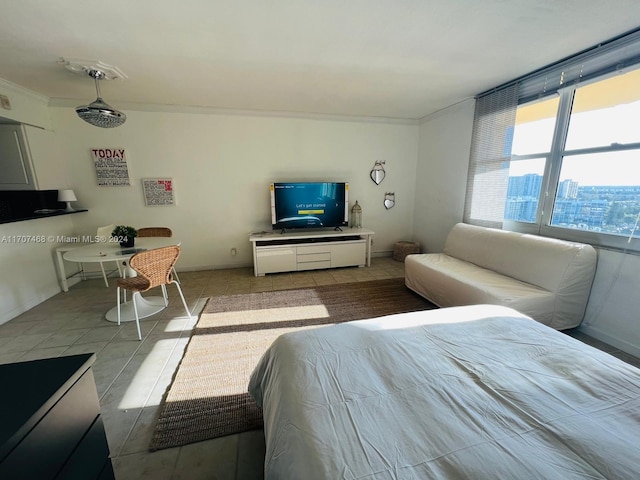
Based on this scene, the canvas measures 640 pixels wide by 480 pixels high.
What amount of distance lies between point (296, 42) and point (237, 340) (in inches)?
102

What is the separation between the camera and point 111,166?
3643 millimetres

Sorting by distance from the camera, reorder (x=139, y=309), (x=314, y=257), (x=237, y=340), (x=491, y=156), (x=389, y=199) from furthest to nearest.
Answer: (x=389, y=199) < (x=314, y=257) < (x=491, y=156) < (x=139, y=309) < (x=237, y=340)

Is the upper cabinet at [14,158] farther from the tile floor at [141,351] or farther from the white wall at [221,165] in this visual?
the tile floor at [141,351]

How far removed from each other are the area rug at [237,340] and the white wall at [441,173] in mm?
1278

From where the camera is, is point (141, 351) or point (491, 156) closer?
point (141, 351)

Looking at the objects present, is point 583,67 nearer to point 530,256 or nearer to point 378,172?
point 530,256

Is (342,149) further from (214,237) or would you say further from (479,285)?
(479,285)

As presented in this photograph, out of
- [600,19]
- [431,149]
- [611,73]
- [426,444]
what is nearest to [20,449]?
[426,444]

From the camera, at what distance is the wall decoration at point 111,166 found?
360cm

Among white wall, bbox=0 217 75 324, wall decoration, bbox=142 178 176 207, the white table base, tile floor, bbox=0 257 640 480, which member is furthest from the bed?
wall decoration, bbox=142 178 176 207

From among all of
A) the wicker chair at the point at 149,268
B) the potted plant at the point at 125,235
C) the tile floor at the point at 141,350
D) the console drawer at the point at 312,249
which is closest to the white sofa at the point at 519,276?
the tile floor at the point at 141,350

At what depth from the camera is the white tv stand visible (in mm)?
3896

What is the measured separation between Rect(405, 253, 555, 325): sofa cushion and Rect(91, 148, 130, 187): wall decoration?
4202mm

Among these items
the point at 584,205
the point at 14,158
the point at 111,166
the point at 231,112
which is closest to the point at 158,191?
the point at 111,166
